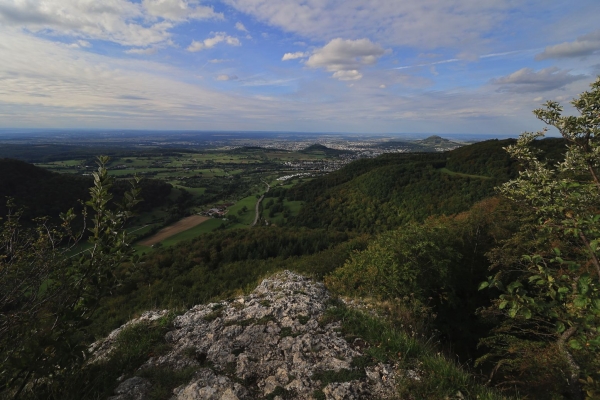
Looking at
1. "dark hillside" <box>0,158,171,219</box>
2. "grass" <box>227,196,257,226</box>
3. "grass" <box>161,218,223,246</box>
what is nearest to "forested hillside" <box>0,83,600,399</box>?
"grass" <box>161,218,223,246</box>

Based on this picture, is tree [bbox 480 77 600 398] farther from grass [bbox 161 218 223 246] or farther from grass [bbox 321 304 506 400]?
grass [bbox 161 218 223 246]

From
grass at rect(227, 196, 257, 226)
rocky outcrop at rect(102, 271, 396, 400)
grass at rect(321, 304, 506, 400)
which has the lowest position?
grass at rect(227, 196, 257, 226)

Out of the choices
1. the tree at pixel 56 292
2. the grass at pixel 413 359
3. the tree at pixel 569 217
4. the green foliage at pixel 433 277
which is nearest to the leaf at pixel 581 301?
the tree at pixel 569 217

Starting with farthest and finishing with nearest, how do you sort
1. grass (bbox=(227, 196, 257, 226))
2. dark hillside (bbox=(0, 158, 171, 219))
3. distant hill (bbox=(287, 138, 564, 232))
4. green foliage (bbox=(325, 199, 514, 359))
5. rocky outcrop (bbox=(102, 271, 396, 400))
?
grass (bbox=(227, 196, 257, 226))
distant hill (bbox=(287, 138, 564, 232))
dark hillside (bbox=(0, 158, 171, 219))
green foliage (bbox=(325, 199, 514, 359))
rocky outcrop (bbox=(102, 271, 396, 400))

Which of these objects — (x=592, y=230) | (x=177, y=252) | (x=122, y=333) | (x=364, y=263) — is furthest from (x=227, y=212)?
(x=592, y=230)

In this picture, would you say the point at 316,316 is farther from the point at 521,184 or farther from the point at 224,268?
the point at 224,268
